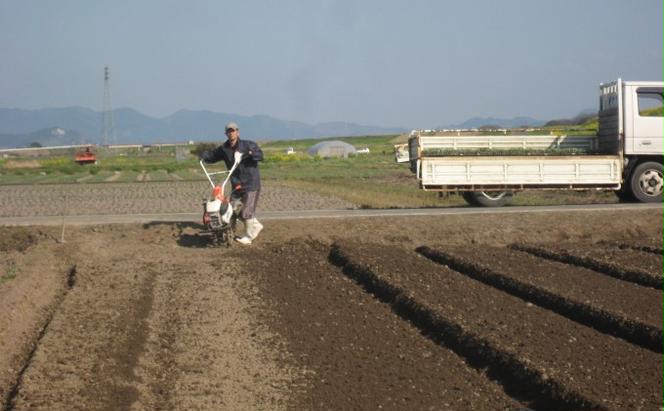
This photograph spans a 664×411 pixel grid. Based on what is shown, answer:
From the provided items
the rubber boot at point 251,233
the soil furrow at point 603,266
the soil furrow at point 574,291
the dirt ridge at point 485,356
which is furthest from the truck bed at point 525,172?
the dirt ridge at point 485,356

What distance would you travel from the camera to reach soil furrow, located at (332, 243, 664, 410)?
23.1 ft

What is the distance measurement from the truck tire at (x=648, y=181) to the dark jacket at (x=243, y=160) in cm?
914

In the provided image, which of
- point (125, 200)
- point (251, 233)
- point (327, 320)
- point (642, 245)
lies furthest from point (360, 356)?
point (125, 200)

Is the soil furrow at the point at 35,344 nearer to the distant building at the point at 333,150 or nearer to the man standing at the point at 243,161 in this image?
the man standing at the point at 243,161

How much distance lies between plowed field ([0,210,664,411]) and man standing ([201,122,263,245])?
0.80m

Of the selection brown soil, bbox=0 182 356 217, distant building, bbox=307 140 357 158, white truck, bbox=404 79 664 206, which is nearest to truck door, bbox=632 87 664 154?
white truck, bbox=404 79 664 206

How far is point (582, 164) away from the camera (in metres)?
19.5

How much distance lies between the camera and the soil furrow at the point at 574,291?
906cm

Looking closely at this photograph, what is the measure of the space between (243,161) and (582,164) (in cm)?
826

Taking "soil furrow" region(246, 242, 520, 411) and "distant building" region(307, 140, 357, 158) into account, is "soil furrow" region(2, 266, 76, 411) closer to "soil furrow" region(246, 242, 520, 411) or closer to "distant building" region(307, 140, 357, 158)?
"soil furrow" region(246, 242, 520, 411)

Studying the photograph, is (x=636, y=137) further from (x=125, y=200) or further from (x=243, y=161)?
(x=125, y=200)

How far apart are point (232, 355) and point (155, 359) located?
2.30ft

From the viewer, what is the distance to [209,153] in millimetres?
14477

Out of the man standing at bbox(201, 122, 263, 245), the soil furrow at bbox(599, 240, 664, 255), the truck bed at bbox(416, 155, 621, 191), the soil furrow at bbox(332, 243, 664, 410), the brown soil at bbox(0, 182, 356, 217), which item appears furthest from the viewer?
the brown soil at bbox(0, 182, 356, 217)
